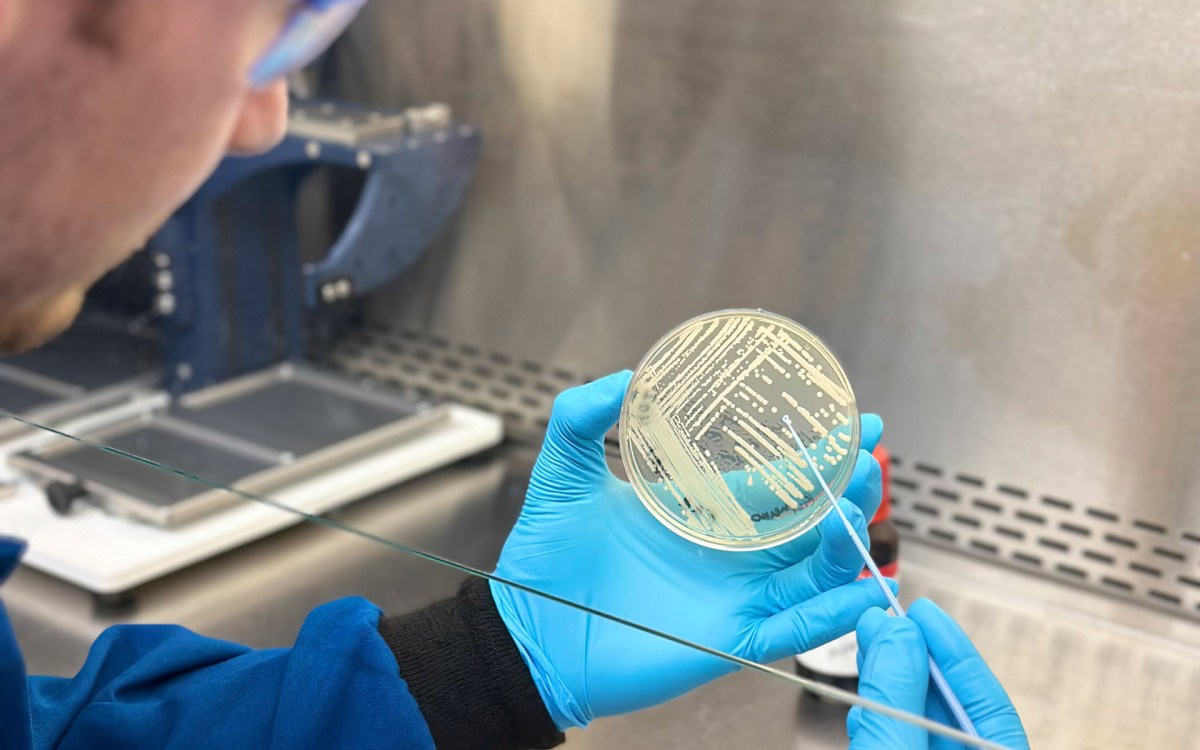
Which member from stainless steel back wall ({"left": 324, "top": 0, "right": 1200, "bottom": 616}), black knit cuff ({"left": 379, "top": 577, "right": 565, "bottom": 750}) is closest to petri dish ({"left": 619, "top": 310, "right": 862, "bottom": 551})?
black knit cuff ({"left": 379, "top": 577, "right": 565, "bottom": 750})

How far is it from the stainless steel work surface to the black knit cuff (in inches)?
0.8

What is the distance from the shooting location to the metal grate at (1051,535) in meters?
1.41

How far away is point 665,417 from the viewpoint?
0.86 meters

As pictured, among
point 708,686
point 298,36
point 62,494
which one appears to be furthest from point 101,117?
point 62,494

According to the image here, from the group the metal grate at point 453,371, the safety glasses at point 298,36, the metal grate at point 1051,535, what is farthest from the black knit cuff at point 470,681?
the metal grate at point 1051,535

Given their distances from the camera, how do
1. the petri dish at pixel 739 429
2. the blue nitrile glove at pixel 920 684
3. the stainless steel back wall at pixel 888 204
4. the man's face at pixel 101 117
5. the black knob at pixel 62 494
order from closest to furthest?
the man's face at pixel 101 117, the blue nitrile glove at pixel 920 684, the petri dish at pixel 739 429, the stainless steel back wall at pixel 888 204, the black knob at pixel 62 494

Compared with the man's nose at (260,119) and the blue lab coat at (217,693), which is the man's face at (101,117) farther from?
the blue lab coat at (217,693)

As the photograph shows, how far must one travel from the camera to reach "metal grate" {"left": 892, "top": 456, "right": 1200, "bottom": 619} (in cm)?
141

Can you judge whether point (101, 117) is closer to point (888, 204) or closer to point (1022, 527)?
point (888, 204)

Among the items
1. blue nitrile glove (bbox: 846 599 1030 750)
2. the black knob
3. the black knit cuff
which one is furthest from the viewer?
the black knob

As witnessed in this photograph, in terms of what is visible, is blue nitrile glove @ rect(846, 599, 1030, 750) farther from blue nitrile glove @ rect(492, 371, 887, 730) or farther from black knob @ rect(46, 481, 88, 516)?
black knob @ rect(46, 481, 88, 516)


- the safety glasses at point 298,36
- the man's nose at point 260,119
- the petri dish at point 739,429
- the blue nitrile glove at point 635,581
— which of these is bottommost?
the blue nitrile glove at point 635,581

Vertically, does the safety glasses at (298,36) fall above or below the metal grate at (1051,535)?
above

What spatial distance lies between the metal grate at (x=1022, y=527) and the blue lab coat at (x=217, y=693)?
0.36 metres
